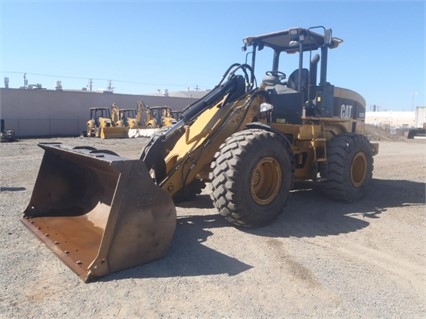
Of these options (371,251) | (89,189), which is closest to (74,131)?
(89,189)

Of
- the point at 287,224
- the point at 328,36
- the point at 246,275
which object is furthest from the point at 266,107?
the point at 246,275

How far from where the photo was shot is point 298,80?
7.00 metres

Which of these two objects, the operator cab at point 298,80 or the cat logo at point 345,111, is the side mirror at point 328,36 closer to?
the operator cab at point 298,80

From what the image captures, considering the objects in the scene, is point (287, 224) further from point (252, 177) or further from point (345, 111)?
point (345, 111)

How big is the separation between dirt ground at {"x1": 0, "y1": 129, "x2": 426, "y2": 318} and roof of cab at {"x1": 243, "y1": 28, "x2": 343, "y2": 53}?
10.1ft

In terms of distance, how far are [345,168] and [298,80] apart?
170cm

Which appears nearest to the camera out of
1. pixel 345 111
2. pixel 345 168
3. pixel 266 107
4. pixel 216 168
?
pixel 216 168

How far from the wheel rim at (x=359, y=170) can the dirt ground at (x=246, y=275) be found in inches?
52.0

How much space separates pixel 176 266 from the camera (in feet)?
13.3

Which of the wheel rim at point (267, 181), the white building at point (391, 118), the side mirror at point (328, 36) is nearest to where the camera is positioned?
the wheel rim at point (267, 181)

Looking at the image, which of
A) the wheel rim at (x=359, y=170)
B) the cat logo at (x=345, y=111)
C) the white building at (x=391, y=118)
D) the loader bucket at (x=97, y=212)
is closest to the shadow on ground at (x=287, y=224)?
the loader bucket at (x=97, y=212)

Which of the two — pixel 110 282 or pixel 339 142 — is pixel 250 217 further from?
pixel 339 142

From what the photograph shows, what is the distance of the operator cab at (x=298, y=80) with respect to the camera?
683 centimetres

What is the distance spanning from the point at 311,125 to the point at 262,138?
6.19 ft
